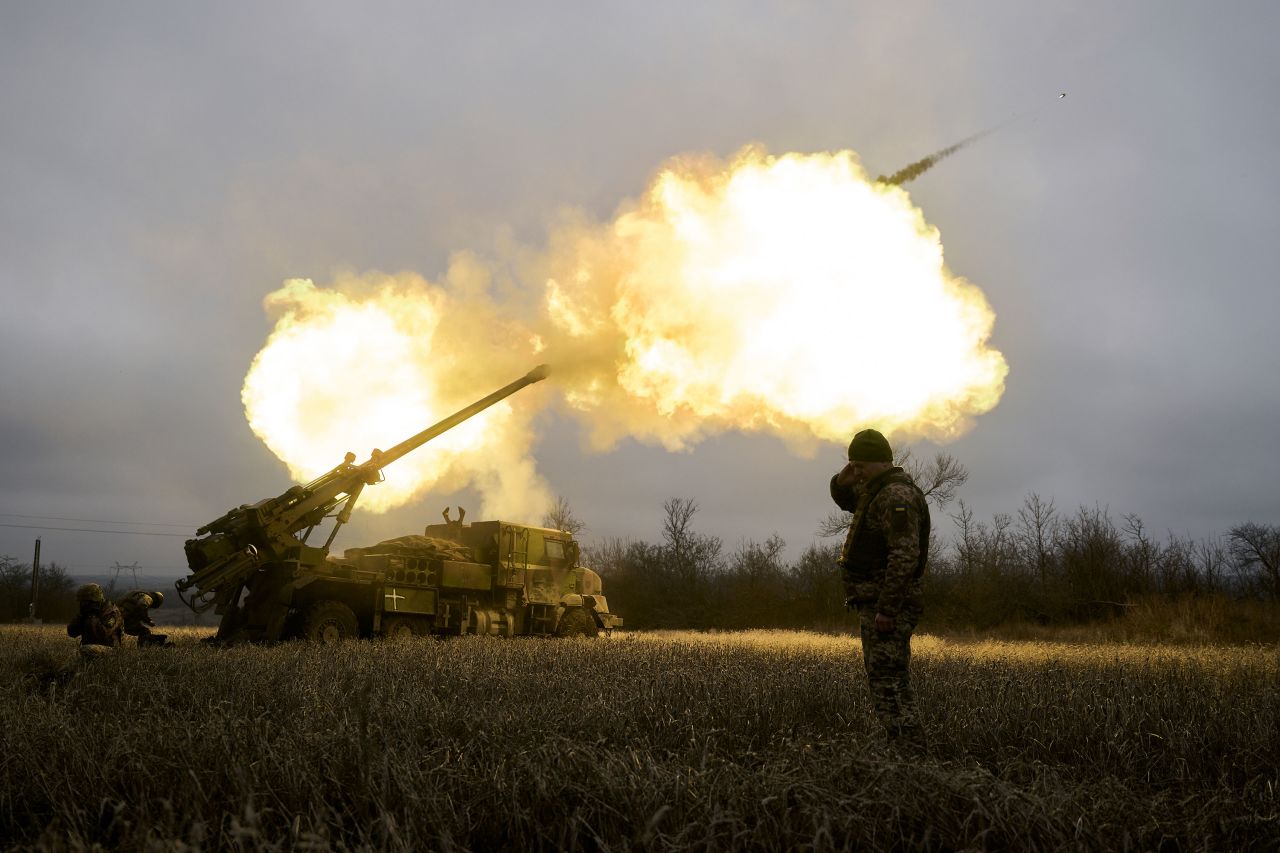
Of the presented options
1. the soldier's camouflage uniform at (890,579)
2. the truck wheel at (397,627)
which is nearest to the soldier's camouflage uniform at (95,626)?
the truck wheel at (397,627)

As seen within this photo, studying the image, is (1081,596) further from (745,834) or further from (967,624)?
(745,834)

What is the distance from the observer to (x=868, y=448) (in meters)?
6.22

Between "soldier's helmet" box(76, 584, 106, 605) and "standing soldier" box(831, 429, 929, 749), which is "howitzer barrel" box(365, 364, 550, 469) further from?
"standing soldier" box(831, 429, 929, 749)

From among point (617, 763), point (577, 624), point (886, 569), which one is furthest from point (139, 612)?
point (886, 569)

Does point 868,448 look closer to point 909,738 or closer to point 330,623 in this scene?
point 909,738

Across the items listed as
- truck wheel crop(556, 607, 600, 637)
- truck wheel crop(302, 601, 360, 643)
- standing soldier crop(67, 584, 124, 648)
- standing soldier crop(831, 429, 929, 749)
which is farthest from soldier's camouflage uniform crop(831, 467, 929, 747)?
truck wheel crop(556, 607, 600, 637)

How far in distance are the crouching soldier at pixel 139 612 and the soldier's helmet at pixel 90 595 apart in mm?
2247

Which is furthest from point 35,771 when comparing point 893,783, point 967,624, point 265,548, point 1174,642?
point 967,624

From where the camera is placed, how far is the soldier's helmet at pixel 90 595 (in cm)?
1163

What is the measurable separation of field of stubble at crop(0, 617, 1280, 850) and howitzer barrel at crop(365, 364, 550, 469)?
862 cm

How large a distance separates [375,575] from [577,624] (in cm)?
583

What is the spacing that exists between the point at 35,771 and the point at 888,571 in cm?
509

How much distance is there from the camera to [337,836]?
11.1 feet

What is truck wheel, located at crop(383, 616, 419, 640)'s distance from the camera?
16.3 m
